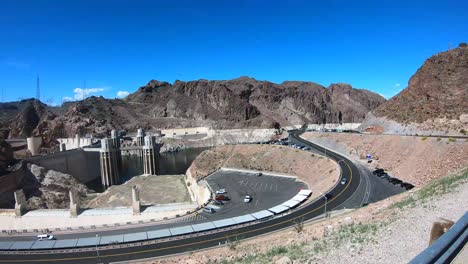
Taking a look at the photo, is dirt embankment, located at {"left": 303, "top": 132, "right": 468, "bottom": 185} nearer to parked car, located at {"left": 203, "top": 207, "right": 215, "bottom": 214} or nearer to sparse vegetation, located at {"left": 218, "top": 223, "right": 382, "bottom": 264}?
parked car, located at {"left": 203, "top": 207, "right": 215, "bottom": 214}

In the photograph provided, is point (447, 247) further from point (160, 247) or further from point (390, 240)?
point (160, 247)

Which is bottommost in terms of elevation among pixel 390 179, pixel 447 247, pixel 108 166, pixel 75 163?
pixel 108 166

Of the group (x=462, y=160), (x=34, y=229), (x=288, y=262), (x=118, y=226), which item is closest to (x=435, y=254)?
(x=288, y=262)

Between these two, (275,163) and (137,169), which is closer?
(275,163)

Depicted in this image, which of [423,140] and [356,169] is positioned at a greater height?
[423,140]

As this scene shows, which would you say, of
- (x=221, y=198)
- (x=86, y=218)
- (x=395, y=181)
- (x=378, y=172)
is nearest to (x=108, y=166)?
(x=86, y=218)

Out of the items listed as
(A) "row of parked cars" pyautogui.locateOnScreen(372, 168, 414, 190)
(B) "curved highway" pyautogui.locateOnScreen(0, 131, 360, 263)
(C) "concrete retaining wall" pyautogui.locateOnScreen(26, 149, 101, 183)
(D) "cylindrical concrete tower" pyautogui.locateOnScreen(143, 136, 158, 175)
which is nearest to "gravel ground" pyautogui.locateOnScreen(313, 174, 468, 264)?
(B) "curved highway" pyautogui.locateOnScreen(0, 131, 360, 263)

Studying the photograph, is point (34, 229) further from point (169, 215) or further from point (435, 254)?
point (435, 254)
